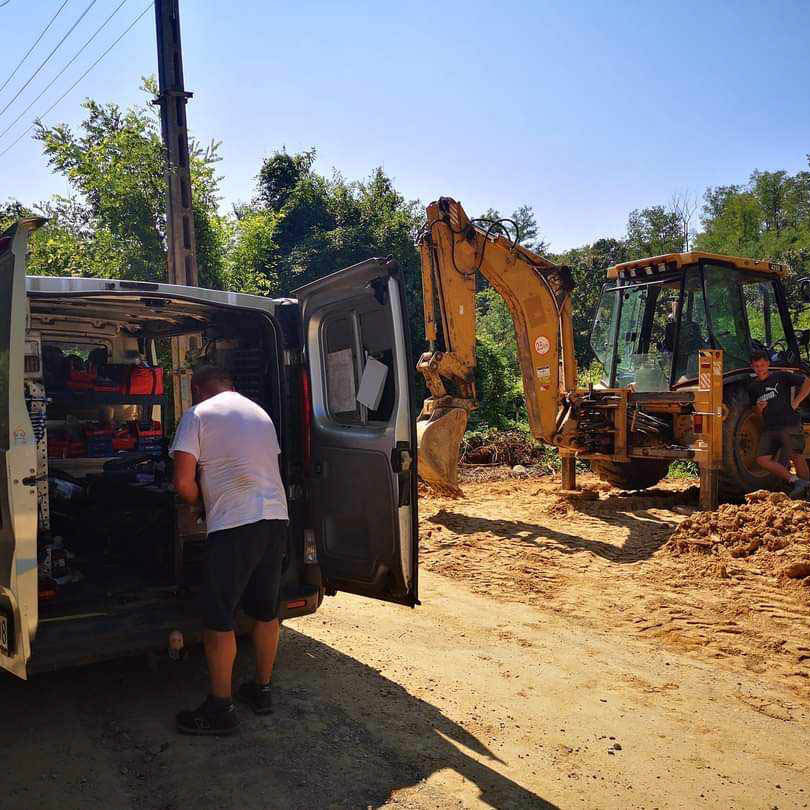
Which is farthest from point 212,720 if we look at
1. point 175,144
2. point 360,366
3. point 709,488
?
point 175,144

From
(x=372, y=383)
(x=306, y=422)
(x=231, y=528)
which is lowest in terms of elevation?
(x=231, y=528)

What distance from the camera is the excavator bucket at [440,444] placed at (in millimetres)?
8984

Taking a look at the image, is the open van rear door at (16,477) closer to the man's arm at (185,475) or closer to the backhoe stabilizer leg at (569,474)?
the man's arm at (185,475)

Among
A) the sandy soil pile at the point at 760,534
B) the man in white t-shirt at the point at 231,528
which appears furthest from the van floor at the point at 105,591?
the sandy soil pile at the point at 760,534

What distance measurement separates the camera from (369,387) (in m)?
4.43

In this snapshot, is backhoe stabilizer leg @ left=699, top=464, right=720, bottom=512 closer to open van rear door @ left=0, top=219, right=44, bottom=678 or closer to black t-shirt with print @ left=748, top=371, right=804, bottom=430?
black t-shirt with print @ left=748, top=371, right=804, bottom=430

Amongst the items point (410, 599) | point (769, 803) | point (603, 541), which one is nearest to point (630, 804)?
point (769, 803)

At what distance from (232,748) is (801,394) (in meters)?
8.08

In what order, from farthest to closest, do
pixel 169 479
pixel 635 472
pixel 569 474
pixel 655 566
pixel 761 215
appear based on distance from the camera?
pixel 761 215, pixel 635 472, pixel 569 474, pixel 655 566, pixel 169 479

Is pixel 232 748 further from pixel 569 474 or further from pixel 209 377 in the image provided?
pixel 569 474

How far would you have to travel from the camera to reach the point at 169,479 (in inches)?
215

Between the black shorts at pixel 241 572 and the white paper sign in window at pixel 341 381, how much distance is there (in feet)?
2.85

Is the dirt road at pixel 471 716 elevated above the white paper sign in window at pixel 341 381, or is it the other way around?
the white paper sign in window at pixel 341 381

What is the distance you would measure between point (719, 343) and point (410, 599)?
22.3 feet
